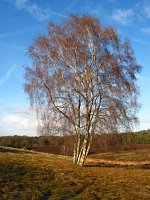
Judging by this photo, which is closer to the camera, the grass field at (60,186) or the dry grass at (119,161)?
the grass field at (60,186)

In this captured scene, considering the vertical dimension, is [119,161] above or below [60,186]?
above

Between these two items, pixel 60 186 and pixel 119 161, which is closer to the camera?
pixel 60 186

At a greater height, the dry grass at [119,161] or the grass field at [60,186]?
the dry grass at [119,161]

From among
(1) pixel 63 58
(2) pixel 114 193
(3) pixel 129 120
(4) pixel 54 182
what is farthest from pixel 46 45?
(2) pixel 114 193

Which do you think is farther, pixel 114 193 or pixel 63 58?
pixel 63 58

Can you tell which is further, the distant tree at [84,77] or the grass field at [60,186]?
the distant tree at [84,77]

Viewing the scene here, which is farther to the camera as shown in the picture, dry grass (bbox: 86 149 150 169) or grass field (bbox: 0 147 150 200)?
dry grass (bbox: 86 149 150 169)

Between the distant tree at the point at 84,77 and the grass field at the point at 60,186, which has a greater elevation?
the distant tree at the point at 84,77

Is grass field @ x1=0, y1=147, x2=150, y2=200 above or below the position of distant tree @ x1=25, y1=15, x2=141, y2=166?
below

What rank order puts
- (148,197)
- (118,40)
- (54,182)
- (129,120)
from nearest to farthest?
1. (148,197)
2. (54,182)
3. (129,120)
4. (118,40)

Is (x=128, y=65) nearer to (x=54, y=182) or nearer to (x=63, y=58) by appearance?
(x=63, y=58)

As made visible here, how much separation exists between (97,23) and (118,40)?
235 cm

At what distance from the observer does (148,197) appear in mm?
14539

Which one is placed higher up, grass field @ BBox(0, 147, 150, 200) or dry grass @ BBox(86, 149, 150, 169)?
dry grass @ BBox(86, 149, 150, 169)
